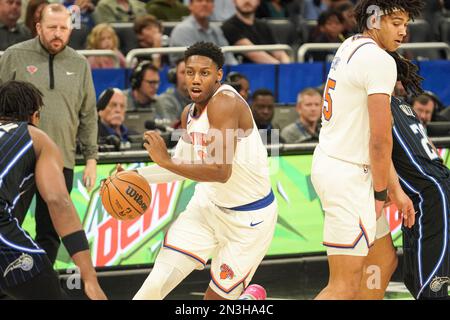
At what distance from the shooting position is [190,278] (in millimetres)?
9367

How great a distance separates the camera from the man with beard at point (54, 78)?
7906 millimetres

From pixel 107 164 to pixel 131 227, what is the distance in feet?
1.87

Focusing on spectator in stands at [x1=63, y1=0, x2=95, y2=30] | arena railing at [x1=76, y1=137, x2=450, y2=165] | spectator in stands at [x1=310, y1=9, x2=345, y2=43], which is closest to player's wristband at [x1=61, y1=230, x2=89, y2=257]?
arena railing at [x1=76, y1=137, x2=450, y2=165]

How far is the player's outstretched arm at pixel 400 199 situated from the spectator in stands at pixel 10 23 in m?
5.00

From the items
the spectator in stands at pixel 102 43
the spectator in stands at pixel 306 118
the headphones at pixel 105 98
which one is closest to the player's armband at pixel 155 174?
the headphones at pixel 105 98

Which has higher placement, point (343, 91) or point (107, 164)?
point (343, 91)

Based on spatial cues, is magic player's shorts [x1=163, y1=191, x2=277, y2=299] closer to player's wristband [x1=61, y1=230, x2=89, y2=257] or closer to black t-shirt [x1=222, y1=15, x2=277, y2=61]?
player's wristband [x1=61, y1=230, x2=89, y2=257]

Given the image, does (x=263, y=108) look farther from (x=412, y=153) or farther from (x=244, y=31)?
(x=412, y=153)

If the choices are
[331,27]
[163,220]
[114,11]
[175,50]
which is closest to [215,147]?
[163,220]

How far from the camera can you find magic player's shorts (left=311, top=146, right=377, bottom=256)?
6246mm

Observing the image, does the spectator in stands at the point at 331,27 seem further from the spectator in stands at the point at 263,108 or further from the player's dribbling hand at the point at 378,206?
the player's dribbling hand at the point at 378,206

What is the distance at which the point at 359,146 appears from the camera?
20.7 feet
